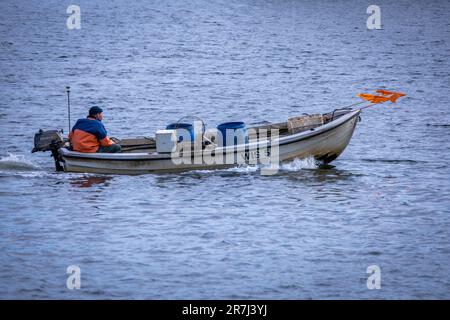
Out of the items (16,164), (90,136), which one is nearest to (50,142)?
(90,136)

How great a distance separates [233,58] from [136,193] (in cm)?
4018

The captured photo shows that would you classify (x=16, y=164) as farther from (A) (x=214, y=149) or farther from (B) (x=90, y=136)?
(A) (x=214, y=149)

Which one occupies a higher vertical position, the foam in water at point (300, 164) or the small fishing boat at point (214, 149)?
Result: the small fishing boat at point (214, 149)

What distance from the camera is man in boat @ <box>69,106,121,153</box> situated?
81.0 ft

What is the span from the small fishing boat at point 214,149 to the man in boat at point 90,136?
0.23 metres

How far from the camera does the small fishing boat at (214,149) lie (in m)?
24.6

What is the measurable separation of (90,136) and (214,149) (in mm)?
3082

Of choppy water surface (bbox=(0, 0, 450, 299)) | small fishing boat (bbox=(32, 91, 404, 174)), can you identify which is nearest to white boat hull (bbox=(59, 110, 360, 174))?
small fishing boat (bbox=(32, 91, 404, 174))

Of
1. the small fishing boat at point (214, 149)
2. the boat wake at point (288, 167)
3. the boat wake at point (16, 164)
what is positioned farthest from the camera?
the boat wake at point (16, 164)

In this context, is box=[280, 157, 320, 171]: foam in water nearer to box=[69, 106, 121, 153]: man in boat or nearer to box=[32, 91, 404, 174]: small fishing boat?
box=[32, 91, 404, 174]: small fishing boat

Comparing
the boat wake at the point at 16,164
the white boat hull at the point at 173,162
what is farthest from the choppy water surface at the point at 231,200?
the white boat hull at the point at 173,162

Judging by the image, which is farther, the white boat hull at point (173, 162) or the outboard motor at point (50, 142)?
the outboard motor at point (50, 142)

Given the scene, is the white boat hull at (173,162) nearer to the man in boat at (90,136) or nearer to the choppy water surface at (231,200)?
the man in boat at (90,136)

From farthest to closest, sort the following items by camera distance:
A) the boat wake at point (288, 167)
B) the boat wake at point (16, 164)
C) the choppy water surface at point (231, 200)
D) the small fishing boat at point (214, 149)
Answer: the boat wake at point (16, 164)
the boat wake at point (288, 167)
the small fishing boat at point (214, 149)
the choppy water surface at point (231, 200)
